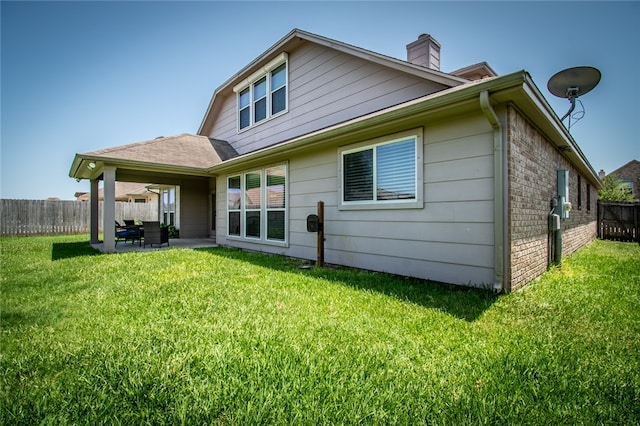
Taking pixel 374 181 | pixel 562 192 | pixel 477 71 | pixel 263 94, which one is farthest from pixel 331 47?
pixel 562 192

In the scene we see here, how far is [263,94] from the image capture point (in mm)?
10070

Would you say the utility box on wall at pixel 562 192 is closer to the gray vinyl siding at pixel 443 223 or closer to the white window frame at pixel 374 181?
the gray vinyl siding at pixel 443 223

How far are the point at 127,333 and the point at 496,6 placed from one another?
9.33 meters

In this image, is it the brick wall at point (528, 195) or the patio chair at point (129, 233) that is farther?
the patio chair at point (129, 233)

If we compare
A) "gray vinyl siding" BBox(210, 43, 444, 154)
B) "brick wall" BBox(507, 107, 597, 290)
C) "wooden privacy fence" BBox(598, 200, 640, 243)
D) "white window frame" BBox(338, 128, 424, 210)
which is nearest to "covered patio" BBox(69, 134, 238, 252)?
"gray vinyl siding" BBox(210, 43, 444, 154)

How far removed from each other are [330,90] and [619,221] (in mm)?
15076

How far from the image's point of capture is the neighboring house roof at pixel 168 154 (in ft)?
28.3

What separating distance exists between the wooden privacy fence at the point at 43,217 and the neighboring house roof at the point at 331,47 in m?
9.90

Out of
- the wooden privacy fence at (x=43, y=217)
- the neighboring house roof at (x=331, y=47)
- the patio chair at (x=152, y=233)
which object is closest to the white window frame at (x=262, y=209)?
the patio chair at (x=152, y=233)

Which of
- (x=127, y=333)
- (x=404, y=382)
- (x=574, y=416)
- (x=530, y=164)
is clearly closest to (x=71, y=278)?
(x=127, y=333)

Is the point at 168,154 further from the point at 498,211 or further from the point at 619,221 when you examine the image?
the point at 619,221

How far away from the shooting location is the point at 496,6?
6.85 metres

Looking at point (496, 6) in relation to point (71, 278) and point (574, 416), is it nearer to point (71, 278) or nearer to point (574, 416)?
point (574, 416)

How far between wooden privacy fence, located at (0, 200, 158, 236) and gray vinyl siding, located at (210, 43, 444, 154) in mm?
A: 13037
